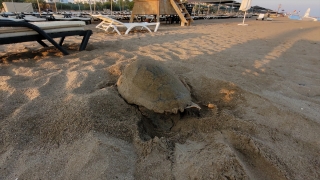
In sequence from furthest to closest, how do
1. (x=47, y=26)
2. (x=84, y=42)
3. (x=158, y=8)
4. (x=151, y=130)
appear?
(x=158, y=8)
(x=84, y=42)
(x=47, y=26)
(x=151, y=130)

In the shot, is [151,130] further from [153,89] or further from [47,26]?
[47,26]

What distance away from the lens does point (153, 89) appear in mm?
1877

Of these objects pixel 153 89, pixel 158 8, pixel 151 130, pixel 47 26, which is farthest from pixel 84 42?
pixel 158 8

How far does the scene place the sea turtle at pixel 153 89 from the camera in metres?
1.83

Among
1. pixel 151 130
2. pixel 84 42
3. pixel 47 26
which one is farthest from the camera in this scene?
pixel 84 42

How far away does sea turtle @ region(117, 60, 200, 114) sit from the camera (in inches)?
71.9

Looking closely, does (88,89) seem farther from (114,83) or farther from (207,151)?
(207,151)

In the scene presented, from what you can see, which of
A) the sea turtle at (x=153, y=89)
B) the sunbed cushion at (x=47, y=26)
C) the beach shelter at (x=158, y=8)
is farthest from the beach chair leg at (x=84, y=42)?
the beach shelter at (x=158, y=8)

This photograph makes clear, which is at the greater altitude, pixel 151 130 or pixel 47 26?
pixel 47 26

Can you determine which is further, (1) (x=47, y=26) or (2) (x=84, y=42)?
(2) (x=84, y=42)

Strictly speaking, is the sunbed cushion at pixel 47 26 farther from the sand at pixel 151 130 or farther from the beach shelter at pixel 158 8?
the beach shelter at pixel 158 8

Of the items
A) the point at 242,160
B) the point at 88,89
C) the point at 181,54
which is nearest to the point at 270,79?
the point at 181,54

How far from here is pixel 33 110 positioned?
1781mm

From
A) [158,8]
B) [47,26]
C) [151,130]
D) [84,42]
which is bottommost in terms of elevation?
[151,130]
